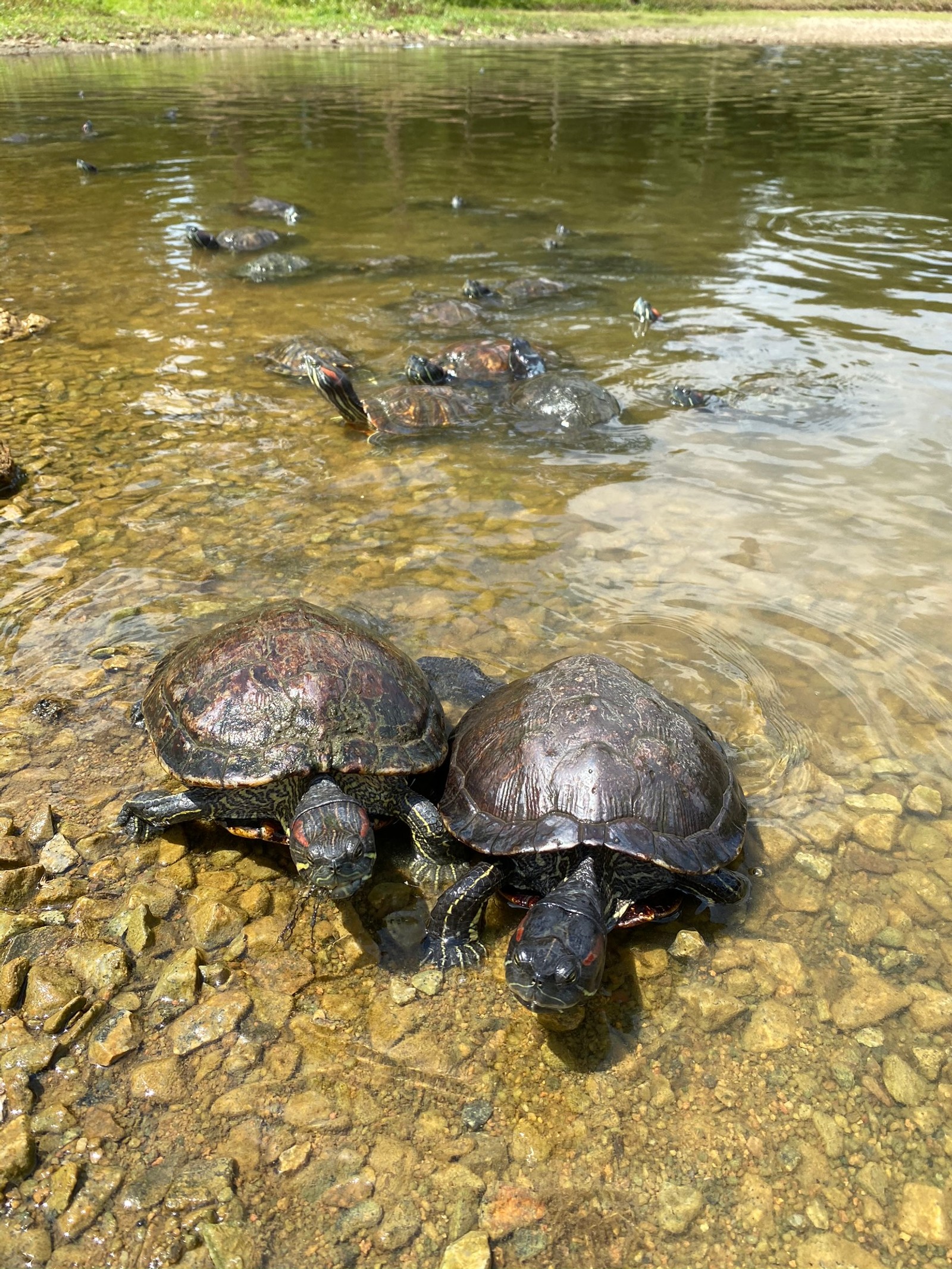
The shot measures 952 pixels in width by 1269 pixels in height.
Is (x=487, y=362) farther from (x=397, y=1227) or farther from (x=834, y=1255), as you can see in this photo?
(x=834, y=1255)

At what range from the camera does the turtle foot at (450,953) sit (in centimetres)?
375

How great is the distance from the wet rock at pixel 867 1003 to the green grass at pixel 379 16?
50.9 m

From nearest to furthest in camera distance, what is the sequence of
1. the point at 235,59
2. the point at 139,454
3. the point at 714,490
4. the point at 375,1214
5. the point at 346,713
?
the point at 375,1214
the point at 346,713
the point at 714,490
the point at 139,454
the point at 235,59

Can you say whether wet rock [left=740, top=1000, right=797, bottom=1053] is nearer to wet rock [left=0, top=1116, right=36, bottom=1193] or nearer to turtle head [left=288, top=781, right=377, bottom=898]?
turtle head [left=288, top=781, right=377, bottom=898]

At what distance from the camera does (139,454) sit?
8039 mm

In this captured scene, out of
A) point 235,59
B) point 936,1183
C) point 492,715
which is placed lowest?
point 936,1183

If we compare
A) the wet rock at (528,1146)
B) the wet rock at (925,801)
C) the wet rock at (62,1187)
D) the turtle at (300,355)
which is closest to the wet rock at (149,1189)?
the wet rock at (62,1187)

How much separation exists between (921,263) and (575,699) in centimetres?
1321

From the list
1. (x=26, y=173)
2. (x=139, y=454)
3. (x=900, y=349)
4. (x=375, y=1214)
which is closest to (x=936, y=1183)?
(x=375, y=1214)

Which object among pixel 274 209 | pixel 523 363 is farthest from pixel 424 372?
pixel 274 209

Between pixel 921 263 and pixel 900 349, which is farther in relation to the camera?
pixel 921 263

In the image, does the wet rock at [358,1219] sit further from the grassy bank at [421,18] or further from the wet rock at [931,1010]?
the grassy bank at [421,18]

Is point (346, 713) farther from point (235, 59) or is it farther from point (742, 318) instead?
point (235, 59)

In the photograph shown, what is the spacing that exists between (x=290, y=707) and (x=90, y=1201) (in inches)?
79.4
